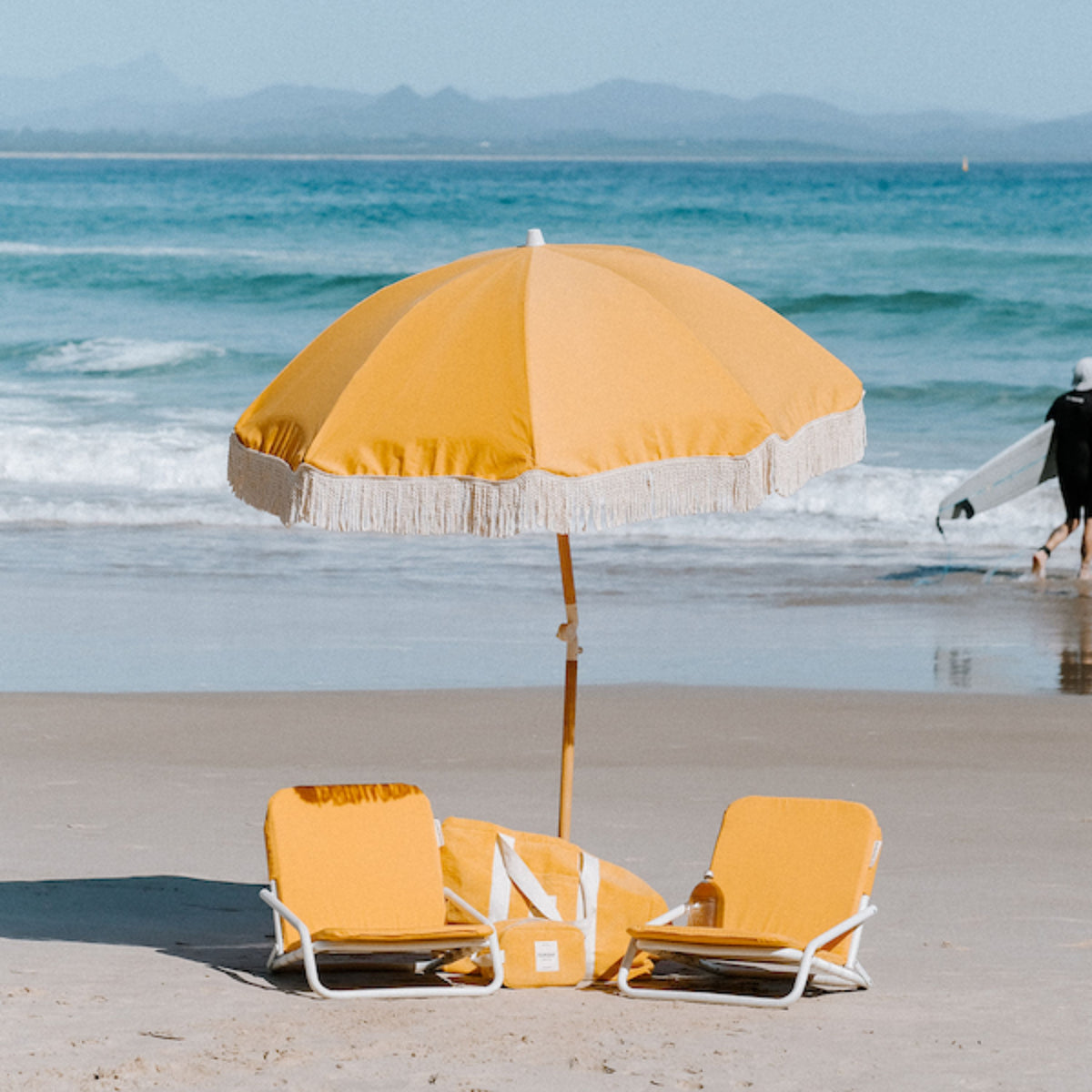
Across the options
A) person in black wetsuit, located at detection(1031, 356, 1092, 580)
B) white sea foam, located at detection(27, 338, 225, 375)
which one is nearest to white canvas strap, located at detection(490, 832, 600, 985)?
person in black wetsuit, located at detection(1031, 356, 1092, 580)

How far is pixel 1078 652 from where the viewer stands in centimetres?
1016

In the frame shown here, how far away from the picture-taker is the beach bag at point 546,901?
466 centimetres

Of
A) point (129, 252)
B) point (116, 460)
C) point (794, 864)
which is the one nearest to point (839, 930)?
point (794, 864)

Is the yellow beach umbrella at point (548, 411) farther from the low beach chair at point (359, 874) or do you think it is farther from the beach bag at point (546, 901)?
the beach bag at point (546, 901)

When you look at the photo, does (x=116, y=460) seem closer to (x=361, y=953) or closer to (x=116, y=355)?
(x=116, y=355)

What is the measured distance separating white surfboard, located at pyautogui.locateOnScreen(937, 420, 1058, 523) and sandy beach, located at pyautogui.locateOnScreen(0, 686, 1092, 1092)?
514 cm

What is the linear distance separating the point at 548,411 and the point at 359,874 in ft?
5.01

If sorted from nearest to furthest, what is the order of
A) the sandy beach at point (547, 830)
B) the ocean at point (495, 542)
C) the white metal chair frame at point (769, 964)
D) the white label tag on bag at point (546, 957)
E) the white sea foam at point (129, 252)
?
1. the sandy beach at point (547, 830)
2. the white metal chair frame at point (769, 964)
3. the white label tag on bag at point (546, 957)
4. the ocean at point (495, 542)
5. the white sea foam at point (129, 252)

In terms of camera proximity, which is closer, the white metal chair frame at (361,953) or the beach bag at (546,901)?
the white metal chair frame at (361,953)

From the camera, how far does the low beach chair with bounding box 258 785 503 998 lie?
4719 mm

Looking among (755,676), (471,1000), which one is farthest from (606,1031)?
(755,676)

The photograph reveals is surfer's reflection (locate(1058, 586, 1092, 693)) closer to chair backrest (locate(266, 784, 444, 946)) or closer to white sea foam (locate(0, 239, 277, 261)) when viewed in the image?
chair backrest (locate(266, 784, 444, 946))

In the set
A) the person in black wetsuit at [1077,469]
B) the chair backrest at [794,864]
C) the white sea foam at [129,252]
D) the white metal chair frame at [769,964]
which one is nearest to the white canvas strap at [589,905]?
the white metal chair frame at [769,964]

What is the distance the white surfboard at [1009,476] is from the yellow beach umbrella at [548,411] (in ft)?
30.9
